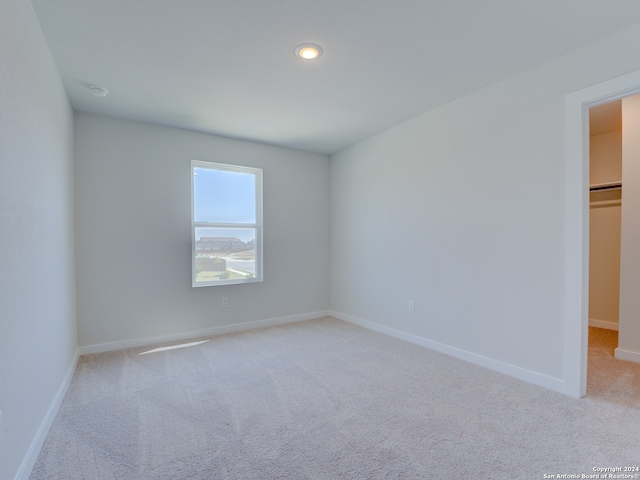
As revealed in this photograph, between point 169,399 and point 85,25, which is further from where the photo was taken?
point 169,399

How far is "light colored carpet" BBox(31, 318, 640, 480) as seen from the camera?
5.13 feet

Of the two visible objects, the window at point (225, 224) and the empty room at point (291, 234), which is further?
the window at point (225, 224)

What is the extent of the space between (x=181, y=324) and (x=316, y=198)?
7.90 ft

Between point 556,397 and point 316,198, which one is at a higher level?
point 316,198

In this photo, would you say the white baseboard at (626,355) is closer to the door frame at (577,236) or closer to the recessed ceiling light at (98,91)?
the door frame at (577,236)

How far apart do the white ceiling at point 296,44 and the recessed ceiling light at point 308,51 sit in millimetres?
48

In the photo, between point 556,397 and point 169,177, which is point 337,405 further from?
point 169,177

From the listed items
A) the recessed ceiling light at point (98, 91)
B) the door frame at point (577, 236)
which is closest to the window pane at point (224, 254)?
the recessed ceiling light at point (98, 91)

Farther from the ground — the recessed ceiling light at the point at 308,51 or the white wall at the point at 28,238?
the recessed ceiling light at the point at 308,51

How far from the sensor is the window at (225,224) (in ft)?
12.4

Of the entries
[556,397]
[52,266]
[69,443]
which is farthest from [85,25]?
[556,397]

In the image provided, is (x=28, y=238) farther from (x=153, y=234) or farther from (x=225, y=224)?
(x=225, y=224)

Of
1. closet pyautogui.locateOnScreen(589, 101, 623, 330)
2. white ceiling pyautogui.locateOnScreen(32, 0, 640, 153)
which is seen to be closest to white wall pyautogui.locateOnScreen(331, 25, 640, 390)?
white ceiling pyautogui.locateOnScreen(32, 0, 640, 153)

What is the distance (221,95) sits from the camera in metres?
2.80
